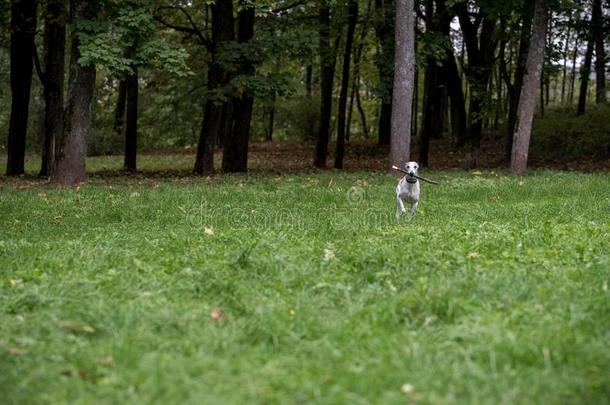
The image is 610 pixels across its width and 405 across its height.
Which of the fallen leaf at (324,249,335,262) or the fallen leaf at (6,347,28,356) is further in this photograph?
the fallen leaf at (324,249,335,262)

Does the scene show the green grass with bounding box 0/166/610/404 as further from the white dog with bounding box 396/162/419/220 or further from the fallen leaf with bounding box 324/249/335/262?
the white dog with bounding box 396/162/419/220

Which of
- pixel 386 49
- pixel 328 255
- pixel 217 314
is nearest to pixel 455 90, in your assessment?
pixel 386 49

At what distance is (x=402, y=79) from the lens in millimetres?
17562

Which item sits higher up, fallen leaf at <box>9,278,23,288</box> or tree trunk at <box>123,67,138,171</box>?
tree trunk at <box>123,67,138,171</box>

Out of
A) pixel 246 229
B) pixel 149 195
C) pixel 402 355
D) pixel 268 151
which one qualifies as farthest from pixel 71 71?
pixel 268 151

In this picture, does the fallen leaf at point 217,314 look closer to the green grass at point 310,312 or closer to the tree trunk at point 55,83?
the green grass at point 310,312

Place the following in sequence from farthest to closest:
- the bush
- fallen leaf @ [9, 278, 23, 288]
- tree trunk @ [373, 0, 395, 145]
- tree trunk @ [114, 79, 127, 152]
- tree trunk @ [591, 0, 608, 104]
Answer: tree trunk @ [114, 79, 127, 152] → the bush → tree trunk @ [591, 0, 608, 104] → tree trunk @ [373, 0, 395, 145] → fallen leaf @ [9, 278, 23, 288]

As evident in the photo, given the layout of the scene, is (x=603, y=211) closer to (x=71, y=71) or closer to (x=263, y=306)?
(x=263, y=306)

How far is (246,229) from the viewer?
29.3ft

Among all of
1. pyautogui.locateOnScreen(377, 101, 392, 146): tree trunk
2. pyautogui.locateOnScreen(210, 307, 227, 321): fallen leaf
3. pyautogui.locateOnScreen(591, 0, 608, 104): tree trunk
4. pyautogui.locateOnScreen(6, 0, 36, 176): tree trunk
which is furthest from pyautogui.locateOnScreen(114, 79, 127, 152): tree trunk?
pyautogui.locateOnScreen(210, 307, 227, 321): fallen leaf

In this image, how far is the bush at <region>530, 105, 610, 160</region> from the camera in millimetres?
26750

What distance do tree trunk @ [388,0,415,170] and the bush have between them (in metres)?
11.1

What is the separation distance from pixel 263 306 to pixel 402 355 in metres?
1.40

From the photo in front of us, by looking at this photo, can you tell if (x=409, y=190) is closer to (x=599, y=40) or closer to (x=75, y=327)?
(x=75, y=327)
